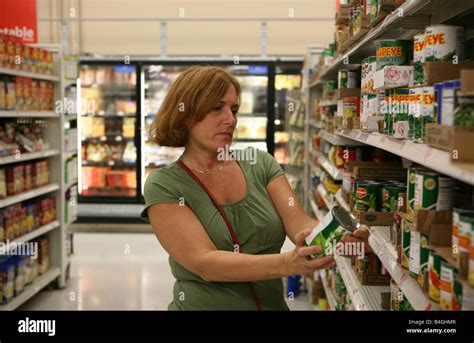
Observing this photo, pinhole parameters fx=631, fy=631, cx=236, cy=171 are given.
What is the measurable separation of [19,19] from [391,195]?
4.35 metres

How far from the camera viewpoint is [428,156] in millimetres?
1497

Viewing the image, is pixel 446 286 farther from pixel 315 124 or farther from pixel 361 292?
pixel 315 124

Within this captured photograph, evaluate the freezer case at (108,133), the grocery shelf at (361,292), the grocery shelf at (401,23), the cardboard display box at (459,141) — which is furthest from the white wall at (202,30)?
the cardboard display box at (459,141)

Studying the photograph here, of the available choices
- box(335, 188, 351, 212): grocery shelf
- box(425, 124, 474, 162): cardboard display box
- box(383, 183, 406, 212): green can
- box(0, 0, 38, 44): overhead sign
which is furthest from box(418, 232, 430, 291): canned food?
box(0, 0, 38, 44): overhead sign

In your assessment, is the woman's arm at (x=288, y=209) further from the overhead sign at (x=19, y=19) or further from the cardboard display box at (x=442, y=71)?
the overhead sign at (x=19, y=19)

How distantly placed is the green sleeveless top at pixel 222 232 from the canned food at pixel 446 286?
29.0 inches

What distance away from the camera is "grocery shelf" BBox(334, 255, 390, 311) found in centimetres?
245

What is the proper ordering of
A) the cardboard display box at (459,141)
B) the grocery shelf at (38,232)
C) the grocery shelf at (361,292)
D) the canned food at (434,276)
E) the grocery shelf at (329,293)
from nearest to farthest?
the cardboard display box at (459,141)
the canned food at (434,276)
the grocery shelf at (361,292)
the grocery shelf at (329,293)
the grocery shelf at (38,232)

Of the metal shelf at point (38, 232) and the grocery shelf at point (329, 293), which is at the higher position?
the metal shelf at point (38, 232)

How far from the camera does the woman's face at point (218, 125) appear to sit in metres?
2.11

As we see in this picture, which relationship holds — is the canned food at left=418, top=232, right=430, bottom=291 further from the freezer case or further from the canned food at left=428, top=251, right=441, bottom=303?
the freezer case

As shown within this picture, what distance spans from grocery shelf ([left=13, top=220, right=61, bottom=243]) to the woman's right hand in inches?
130

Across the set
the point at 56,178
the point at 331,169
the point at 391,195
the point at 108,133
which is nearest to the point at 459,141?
the point at 391,195
